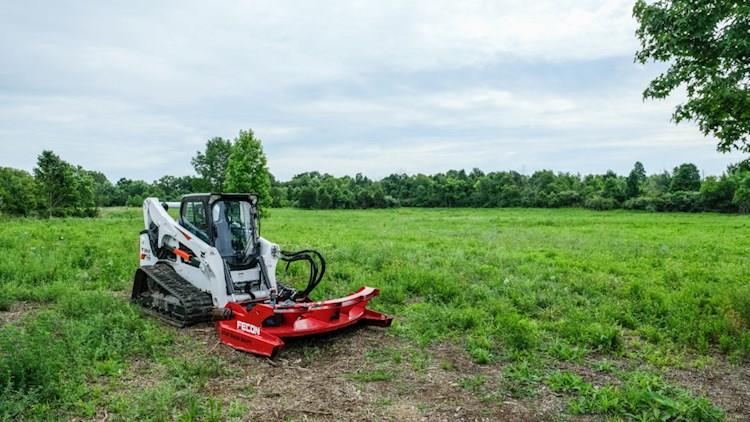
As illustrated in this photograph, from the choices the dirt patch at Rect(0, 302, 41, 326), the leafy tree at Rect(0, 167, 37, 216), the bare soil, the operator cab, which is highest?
the leafy tree at Rect(0, 167, 37, 216)

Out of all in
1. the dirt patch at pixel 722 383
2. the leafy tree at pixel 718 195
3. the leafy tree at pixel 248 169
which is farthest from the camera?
the leafy tree at pixel 718 195

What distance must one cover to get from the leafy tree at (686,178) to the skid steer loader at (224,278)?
235 ft

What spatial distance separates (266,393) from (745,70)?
7.70 m

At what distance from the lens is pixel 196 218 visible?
877 centimetres

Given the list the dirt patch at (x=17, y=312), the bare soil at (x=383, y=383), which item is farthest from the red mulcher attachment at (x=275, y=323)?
the dirt patch at (x=17, y=312)

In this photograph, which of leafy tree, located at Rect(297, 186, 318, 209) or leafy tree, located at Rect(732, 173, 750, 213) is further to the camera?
leafy tree, located at Rect(297, 186, 318, 209)

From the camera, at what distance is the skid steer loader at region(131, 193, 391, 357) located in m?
7.41

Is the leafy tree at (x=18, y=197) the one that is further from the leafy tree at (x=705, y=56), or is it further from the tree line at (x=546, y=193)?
the leafy tree at (x=705, y=56)

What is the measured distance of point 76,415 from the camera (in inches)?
201

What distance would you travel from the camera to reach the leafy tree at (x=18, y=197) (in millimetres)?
54094

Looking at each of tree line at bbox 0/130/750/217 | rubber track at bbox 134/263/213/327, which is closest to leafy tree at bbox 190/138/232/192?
tree line at bbox 0/130/750/217

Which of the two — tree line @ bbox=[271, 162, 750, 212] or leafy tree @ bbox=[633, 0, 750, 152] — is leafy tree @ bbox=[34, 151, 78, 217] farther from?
leafy tree @ bbox=[633, 0, 750, 152]

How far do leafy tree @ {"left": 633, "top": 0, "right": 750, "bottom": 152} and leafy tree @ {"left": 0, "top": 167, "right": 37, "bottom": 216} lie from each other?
6034 cm

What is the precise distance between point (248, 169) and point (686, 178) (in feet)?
218
